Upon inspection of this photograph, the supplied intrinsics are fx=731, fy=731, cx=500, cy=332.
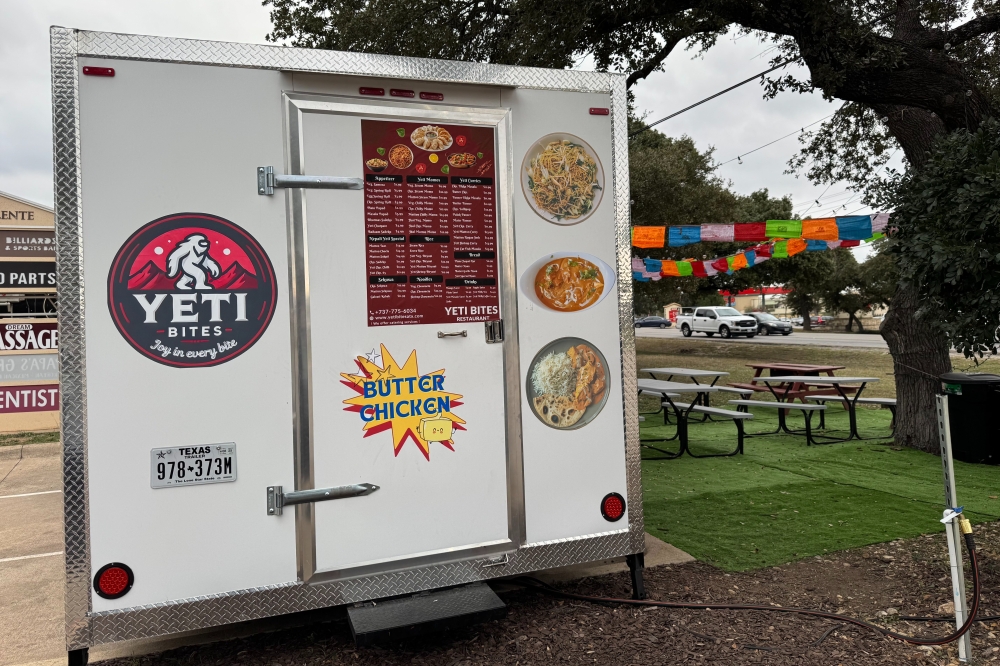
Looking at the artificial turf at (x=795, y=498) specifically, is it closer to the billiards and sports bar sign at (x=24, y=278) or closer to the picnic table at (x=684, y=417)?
the picnic table at (x=684, y=417)

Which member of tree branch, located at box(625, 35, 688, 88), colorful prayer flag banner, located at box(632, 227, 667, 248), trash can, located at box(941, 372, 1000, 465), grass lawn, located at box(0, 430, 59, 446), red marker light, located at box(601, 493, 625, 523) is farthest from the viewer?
colorful prayer flag banner, located at box(632, 227, 667, 248)

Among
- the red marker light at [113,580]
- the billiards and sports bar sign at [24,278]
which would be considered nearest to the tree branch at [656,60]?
the red marker light at [113,580]

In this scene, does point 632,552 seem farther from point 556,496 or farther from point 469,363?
point 469,363

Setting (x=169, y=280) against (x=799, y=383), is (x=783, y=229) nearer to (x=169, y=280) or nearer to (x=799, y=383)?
(x=799, y=383)

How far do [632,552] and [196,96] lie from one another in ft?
10.3

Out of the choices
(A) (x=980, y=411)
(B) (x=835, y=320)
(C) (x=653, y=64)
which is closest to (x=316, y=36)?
(C) (x=653, y=64)

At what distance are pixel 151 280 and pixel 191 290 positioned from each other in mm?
163

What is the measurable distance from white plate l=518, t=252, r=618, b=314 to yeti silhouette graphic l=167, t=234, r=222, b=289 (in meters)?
1.50

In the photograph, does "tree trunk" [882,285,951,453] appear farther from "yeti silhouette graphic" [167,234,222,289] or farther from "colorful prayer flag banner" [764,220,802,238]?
"yeti silhouette graphic" [167,234,222,289]

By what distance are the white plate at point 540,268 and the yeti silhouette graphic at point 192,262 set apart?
150cm

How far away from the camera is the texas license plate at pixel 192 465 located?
3.11 metres

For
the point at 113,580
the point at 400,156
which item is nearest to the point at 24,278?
the point at 113,580

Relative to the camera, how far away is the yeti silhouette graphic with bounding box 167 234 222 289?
3.15m

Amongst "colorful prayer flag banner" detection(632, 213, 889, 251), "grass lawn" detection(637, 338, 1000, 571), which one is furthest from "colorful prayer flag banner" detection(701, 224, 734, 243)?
"grass lawn" detection(637, 338, 1000, 571)
